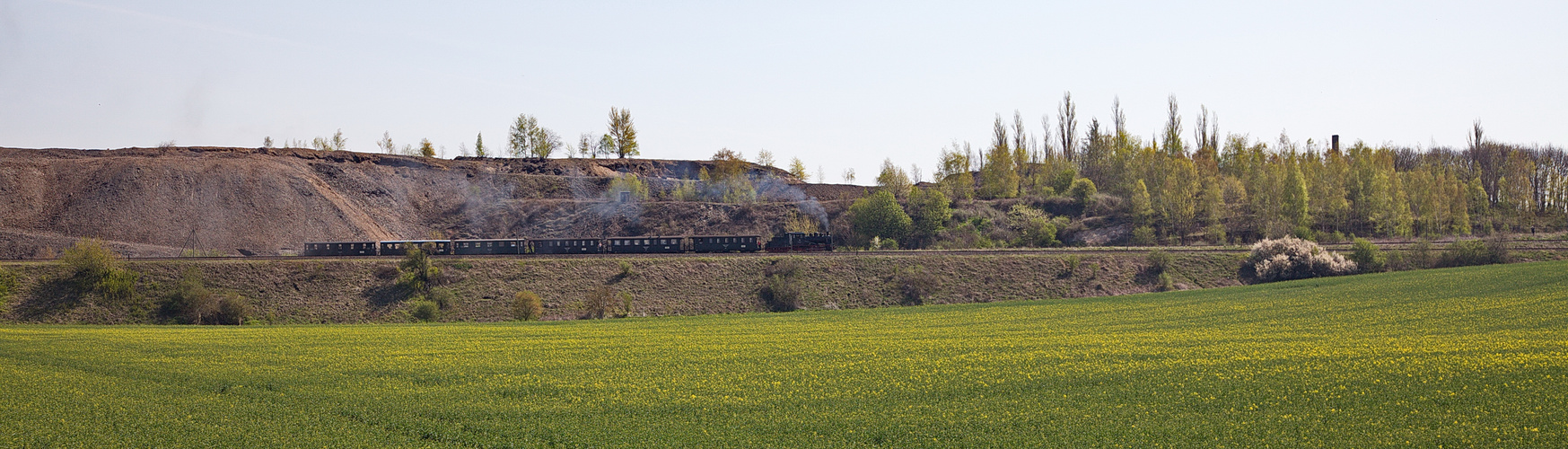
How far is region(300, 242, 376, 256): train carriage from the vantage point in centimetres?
6431

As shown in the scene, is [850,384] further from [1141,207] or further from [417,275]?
[1141,207]

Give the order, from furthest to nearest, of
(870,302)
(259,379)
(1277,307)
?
(870,302), (1277,307), (259,379)

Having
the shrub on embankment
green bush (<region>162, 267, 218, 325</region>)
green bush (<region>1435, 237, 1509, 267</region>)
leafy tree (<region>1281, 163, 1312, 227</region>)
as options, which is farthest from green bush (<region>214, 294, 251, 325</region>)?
leafy tree (<region>1281, 163, 1312, 227</region>)

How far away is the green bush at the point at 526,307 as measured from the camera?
4638cm

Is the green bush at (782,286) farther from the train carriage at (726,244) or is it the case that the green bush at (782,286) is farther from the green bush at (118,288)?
the green bush at (118,288)

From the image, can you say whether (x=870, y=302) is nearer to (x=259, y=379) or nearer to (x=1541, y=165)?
(x=259, y=379)

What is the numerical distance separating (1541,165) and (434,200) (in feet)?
396

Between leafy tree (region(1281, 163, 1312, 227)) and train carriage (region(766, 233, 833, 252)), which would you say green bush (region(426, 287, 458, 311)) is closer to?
train carriage (region(766, 233, 833, 252))

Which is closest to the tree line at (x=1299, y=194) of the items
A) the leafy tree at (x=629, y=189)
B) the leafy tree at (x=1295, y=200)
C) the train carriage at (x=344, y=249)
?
the leafy tree at (x=1295, y=200)

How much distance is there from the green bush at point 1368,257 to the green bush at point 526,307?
168ft

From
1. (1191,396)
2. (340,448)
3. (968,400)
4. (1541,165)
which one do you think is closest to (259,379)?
(340,448)

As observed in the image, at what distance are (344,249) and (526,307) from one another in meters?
26.5

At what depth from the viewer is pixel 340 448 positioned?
15.3 m

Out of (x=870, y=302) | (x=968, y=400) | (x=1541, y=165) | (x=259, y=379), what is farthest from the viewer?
(x=1541, y=165)
